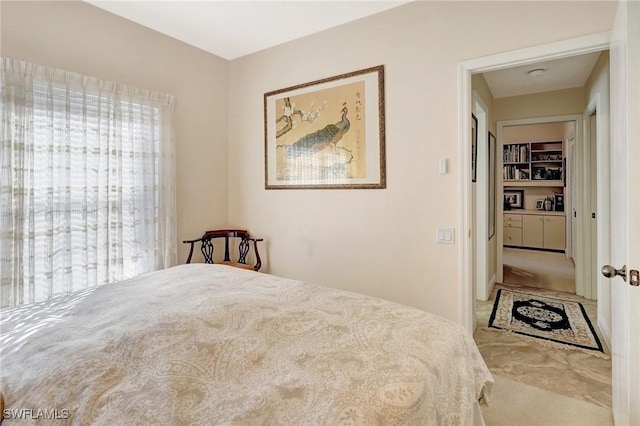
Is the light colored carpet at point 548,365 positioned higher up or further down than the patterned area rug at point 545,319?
further down

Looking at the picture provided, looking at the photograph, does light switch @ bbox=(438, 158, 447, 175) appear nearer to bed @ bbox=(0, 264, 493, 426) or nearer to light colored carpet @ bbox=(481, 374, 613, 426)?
bed @ bbox=(0, 264, 493, 426)

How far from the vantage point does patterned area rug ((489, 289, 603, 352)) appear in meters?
2.85

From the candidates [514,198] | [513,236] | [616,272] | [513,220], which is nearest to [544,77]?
[616,272]

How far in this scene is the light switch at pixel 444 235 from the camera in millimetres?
2311

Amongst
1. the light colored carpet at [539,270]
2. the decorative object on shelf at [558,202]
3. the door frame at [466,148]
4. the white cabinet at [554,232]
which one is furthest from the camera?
the decorative object on shelf at [558,202]

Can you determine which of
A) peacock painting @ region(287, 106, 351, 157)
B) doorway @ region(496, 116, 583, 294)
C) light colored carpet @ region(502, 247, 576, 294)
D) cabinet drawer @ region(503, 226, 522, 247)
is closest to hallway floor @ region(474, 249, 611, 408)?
light colored carpet @ region(502, 247, 576, 294)

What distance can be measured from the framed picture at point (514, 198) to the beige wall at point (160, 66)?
255 inches

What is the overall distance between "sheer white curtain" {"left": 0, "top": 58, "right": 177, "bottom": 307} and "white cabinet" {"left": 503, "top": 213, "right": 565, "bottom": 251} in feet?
23.0

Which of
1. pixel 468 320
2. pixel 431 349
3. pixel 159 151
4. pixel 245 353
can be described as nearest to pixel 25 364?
pixel 245 353

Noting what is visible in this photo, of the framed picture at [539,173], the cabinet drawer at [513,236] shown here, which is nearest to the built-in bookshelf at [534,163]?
the framed picture at [539,173]

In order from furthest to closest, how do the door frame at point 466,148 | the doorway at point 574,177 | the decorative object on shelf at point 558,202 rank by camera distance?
the decorative object on shelf at point 558,202, the door frame at point 466,148, the doorway at point 574,177

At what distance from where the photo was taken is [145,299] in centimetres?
150

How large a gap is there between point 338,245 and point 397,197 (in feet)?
2.21

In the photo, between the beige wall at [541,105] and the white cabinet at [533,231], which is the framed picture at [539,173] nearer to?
the white cabinet at [533,231]
